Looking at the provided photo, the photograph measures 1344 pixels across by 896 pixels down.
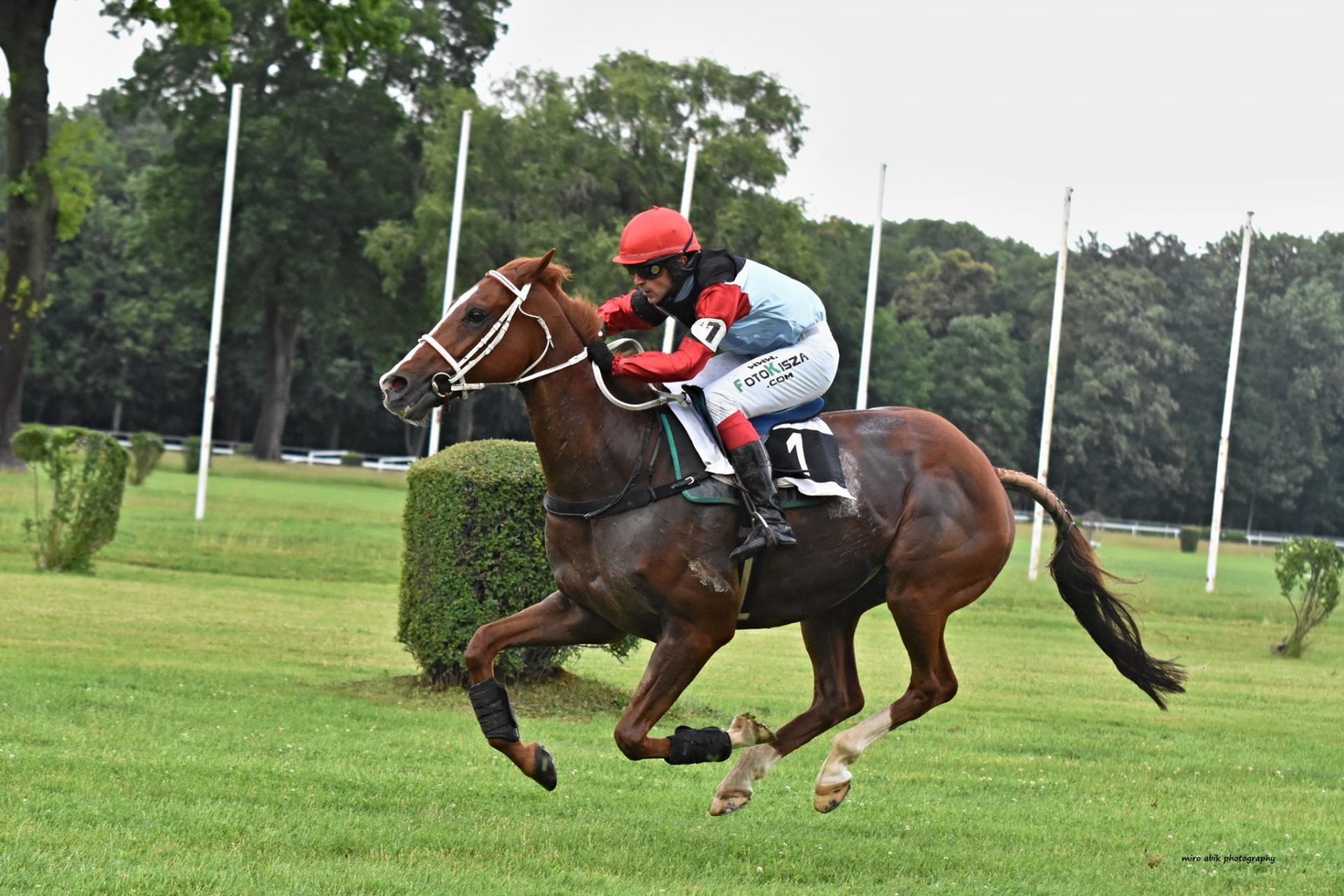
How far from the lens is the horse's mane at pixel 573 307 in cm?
723

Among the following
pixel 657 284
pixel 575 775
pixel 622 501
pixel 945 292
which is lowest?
pixel 575 775

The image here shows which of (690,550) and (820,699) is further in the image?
(820,699)

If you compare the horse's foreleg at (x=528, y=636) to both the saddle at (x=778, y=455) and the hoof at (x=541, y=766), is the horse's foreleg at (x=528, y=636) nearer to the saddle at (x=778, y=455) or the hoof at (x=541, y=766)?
the hoof at (x=541, y=766)

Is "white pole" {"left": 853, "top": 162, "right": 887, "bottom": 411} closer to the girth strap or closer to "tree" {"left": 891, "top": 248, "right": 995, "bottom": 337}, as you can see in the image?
the girth strap

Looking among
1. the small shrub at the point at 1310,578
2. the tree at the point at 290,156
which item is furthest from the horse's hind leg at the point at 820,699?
the tree at the point at 290,156

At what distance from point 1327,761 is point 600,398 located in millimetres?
7203

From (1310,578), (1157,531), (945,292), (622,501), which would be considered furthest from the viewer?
(945,292)

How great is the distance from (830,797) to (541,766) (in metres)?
1.45

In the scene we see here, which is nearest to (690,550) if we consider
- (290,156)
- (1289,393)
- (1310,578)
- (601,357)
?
(601,357)

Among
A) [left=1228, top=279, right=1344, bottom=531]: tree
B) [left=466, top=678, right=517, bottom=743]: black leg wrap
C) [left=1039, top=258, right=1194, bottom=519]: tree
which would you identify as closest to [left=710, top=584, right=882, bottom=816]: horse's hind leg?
[left=466, top=678, right=517, bottom=743]: black leg wrap

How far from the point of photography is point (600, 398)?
7227 mm

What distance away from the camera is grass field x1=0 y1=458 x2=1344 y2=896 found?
6.75 m

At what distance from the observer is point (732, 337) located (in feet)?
24.6

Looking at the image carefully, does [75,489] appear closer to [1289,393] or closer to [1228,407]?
[1228,407]
